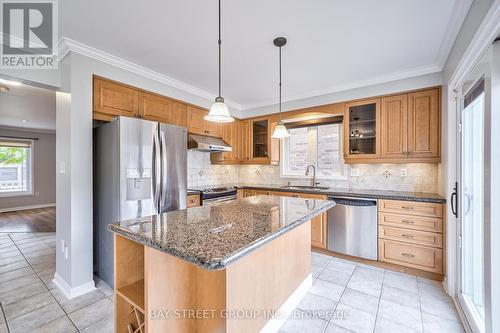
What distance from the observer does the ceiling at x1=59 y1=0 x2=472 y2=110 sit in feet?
5.73

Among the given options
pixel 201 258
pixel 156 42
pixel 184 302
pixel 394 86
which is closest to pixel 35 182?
pixel 156 42

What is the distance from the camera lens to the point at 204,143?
348 centimetres

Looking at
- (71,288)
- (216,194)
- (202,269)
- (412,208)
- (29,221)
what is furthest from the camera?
(29,221)

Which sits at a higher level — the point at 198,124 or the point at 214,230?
the point at 198,124

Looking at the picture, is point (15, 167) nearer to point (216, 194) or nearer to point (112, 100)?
point (112, 100)

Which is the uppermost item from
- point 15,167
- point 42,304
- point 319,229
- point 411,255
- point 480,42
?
point 480,42

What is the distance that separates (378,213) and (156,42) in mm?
3221

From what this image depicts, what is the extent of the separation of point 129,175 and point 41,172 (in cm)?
714

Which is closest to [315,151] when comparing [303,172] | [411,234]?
[303,172]

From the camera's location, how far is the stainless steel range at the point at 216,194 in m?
3.26

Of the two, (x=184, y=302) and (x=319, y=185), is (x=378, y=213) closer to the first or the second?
(x=319, y=185)

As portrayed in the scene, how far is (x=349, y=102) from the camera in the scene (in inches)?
131

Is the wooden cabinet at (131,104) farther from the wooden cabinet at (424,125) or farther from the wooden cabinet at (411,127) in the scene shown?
the wooden cabinet at (424,125)

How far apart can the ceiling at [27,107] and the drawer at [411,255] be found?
216 inches
